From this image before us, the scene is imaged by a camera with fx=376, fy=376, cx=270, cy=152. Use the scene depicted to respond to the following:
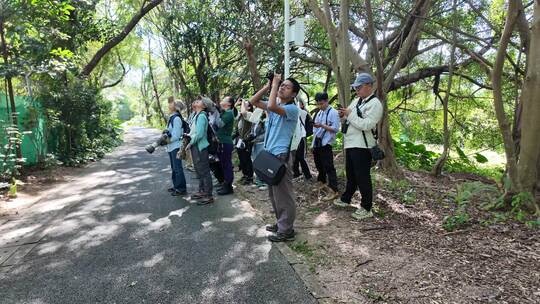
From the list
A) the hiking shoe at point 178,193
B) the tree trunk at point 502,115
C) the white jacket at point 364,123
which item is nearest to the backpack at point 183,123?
the hiking shoe at point 178,193

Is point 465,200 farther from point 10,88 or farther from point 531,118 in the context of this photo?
point 10,88

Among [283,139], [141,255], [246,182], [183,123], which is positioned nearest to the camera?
[141,255]

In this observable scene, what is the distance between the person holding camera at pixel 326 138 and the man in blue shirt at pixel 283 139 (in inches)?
62.7

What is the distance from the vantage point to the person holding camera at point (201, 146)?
6.14m

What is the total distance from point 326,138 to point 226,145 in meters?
2.01

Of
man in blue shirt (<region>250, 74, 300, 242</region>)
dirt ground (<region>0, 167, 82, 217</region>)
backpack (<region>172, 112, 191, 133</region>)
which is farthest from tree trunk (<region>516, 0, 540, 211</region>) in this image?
dirt ground (<region>0, 167, 82, 217</region>)

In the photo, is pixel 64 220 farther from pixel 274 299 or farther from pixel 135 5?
pixel 135 5

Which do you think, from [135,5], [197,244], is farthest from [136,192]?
[135,5]

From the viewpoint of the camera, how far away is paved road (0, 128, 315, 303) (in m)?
3.24

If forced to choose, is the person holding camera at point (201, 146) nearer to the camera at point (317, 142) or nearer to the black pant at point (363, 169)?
the camera at point (317, 142)

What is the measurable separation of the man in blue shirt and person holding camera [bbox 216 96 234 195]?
2.57 m

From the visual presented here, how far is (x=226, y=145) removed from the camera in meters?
7.07

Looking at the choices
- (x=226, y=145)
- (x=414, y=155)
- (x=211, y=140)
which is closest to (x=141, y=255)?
(x=211, y=140)

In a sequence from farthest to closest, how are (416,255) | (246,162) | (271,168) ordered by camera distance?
1. (246,162)
2. (271,168)
3. (416,255)
